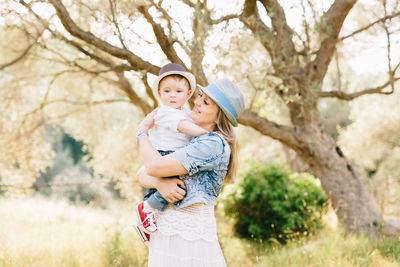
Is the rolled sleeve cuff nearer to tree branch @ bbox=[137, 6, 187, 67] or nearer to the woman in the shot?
the woman

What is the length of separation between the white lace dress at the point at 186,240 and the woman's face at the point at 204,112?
1.88 ft

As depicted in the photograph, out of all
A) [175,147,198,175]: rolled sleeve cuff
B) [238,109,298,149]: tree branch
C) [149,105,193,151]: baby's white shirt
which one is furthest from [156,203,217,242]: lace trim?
[238,109,298,149]: tree branch

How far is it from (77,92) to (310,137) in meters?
6.94

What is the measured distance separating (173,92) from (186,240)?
1037 millimetres

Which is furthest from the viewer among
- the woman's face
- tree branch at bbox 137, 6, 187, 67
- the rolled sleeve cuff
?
tree branch at bbox 137, 6, 187, 67

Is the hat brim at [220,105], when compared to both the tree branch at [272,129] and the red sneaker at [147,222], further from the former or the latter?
the tree branch at [272,129]

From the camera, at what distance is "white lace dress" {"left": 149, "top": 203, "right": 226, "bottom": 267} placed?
2.09 metres

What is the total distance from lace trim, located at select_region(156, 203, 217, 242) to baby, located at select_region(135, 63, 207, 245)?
0.22ft

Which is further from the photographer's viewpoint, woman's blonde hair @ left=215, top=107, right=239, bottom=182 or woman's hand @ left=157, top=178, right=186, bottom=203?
woman's blonde hair @ left=215, top=107, right=239, bottom=182

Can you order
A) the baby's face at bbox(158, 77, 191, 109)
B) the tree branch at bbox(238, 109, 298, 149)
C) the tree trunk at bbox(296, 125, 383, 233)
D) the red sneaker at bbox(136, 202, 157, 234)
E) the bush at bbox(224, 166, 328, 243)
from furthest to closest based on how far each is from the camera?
the bush at bbox(224, 166, 328, 243) < the tree trunk at bbox(296, 125, 383, 233) < the tree branch at bbox(238, 109, 298, 149) < the baby's face at bbox(158, 77, 191, 109) < the red sneaker at bbox(136, 202, 157, 234)

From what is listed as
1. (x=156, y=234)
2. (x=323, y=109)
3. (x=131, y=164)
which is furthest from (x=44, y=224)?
(x=323, y=109)

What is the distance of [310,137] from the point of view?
237 inches

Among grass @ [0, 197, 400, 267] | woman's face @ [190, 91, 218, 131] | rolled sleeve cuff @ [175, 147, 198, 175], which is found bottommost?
grass @ [0, 197, 400, 267]

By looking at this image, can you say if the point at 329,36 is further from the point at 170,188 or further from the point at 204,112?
the point at 170,188
